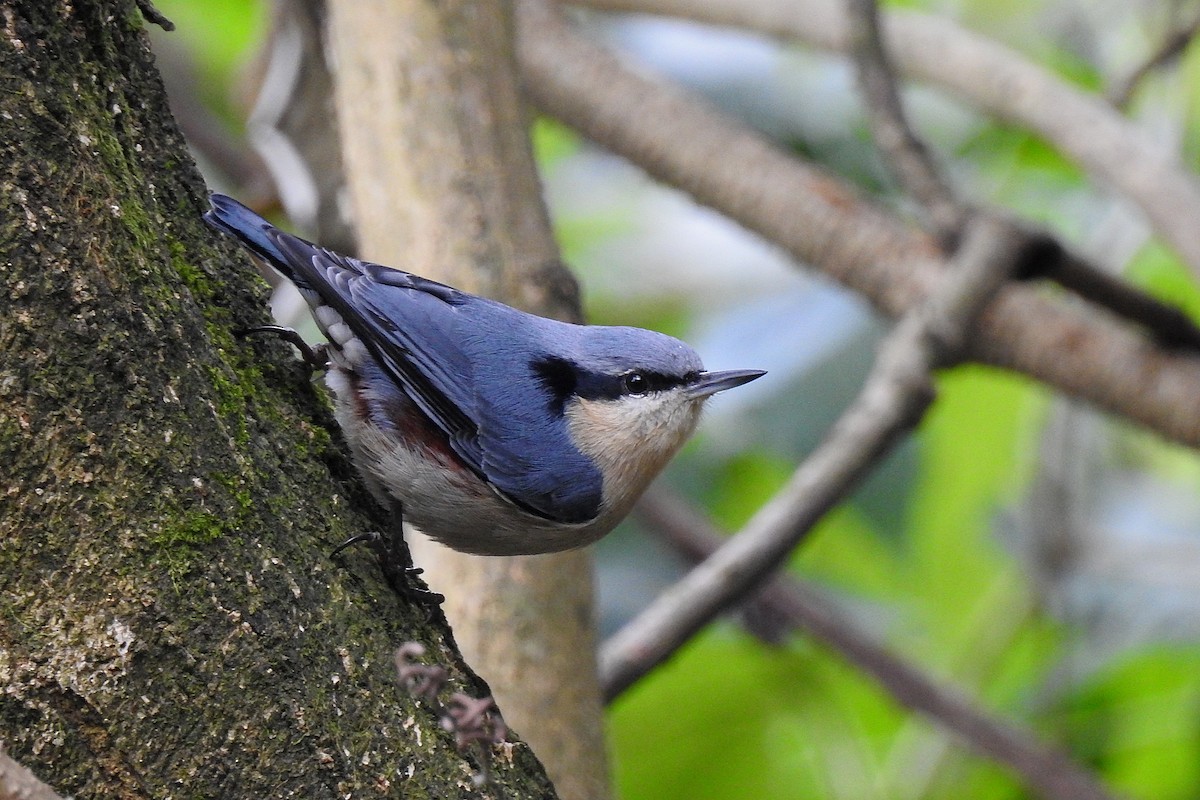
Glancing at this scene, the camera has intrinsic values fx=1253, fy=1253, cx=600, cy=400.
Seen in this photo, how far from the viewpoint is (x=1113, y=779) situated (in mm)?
4121

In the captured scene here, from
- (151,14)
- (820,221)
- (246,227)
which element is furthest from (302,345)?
(820,221)

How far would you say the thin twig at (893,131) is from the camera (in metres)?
3.18

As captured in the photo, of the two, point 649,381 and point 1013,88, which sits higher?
point 1013,88

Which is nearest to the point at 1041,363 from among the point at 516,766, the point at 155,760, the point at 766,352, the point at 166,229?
the point at 766,352

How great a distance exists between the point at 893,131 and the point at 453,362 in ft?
4.74

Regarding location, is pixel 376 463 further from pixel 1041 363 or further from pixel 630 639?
pixel 1041 363

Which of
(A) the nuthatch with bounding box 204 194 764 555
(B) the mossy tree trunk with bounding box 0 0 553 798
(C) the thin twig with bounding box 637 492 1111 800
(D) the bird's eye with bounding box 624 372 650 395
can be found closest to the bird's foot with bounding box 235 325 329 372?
(A) the nuthatch with bounding box 204 194 764 555

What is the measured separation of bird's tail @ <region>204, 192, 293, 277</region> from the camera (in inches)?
80.4

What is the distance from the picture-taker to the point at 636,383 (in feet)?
9.09

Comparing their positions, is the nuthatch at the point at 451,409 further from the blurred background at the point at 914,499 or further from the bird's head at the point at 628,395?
the blurred background at the point at 914,499

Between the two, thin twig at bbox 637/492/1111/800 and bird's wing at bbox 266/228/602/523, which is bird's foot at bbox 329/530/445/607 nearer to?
bird's wing at bbox 266/228/602/523

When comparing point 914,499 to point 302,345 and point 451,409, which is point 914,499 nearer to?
point 451,409

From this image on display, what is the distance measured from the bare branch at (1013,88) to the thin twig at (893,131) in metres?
0.06

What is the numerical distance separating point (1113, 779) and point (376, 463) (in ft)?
9.72
